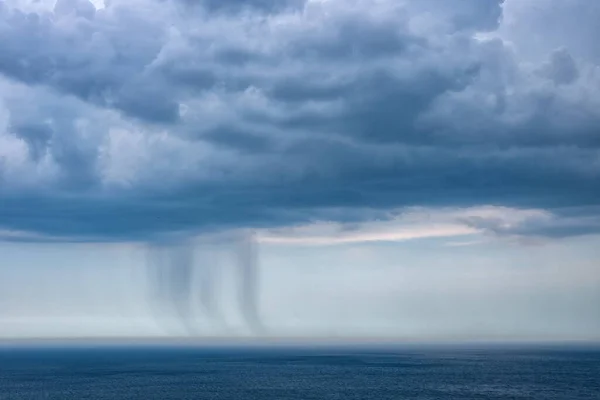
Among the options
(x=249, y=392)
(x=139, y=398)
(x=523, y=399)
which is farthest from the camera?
(x=249, y=392)

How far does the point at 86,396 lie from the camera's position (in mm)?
171375

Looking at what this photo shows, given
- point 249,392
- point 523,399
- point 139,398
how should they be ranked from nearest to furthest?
point 523,399 → point 139,398 → point 249,392

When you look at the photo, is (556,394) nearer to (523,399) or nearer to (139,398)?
(523,399)

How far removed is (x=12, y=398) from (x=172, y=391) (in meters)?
38.9

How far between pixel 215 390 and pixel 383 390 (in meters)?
43.4

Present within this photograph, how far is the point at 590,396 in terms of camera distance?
157 m

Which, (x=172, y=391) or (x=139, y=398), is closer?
(x=139, y=398)

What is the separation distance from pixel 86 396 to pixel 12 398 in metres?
18.1

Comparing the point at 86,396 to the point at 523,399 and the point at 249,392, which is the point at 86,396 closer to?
the point at 249,392

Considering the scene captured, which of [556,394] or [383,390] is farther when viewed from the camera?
[383,390]

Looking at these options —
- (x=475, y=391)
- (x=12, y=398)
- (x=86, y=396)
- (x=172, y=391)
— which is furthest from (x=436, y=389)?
(x=12, y=398)

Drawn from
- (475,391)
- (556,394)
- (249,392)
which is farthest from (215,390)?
(556,394)

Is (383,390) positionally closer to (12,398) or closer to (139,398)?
(139,398)

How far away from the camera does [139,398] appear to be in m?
161
